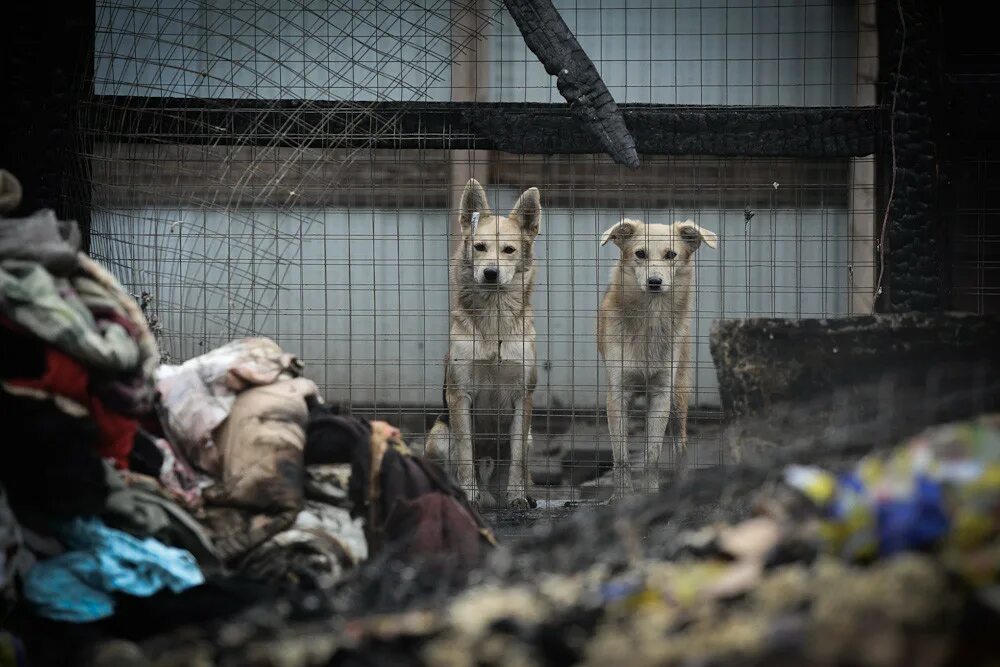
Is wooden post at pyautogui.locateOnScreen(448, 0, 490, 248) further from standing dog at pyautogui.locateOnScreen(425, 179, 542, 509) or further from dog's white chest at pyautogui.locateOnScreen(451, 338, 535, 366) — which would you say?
dog's white chest at pyautogui.locateOnScreen(451, 338, 535, 366)

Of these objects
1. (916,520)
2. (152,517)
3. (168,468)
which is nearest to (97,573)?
(152,517)

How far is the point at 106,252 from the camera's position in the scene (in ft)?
15.9

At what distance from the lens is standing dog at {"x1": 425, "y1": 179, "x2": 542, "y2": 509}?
225 inches

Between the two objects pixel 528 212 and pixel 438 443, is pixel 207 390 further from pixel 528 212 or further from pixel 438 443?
pixel 528 212

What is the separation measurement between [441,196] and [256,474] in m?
3.37

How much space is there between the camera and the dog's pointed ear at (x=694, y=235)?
18.2ft

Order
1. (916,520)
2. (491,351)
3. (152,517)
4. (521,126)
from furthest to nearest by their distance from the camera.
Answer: (491,351) < (521,126) < (152,517) < (916,520)

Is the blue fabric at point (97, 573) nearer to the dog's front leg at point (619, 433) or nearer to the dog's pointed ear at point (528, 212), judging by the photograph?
the dog's front leg at point (619, 433)

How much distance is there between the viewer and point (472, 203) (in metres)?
5.59

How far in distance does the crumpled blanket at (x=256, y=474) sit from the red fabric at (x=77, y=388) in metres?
0.41

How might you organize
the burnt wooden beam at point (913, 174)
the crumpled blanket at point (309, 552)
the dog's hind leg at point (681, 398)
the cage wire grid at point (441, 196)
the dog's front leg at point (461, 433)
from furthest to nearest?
the dog's hind leg at point (681, 398) < the dog's front leg at point (461, 433) < the cage wire grid at point (441, 196) < the burnt wooden beam at point (913, 174) < the crumpled blanket at point (309, 552)

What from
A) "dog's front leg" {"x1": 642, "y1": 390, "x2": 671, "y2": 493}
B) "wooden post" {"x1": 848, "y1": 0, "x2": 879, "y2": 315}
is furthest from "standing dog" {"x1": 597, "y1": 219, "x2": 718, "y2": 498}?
"wooden post" {"x1": 848, "y1": 0, "x2": 879, "y2": 315}

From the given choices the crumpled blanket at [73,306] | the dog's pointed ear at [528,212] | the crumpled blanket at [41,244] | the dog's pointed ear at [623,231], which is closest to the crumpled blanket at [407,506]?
the crumpled blanket at [73,306]

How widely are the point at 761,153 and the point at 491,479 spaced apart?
2440 millimetres
